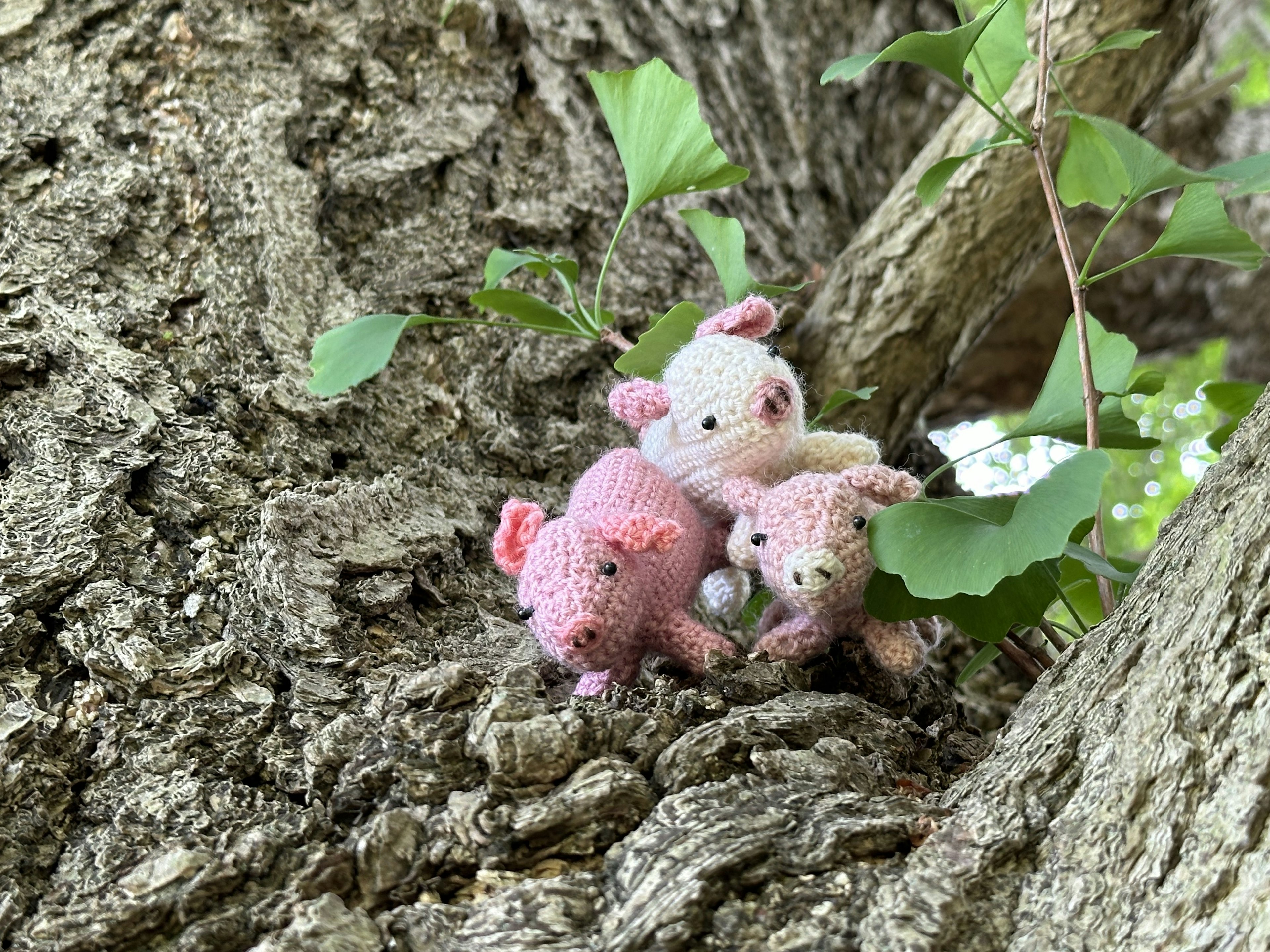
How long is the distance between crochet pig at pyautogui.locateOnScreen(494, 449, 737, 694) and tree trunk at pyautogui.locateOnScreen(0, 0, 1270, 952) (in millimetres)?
40

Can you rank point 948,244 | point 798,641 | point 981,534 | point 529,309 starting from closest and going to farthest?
point 981,534 < point 798,641 < point 529,309 < point 948,244

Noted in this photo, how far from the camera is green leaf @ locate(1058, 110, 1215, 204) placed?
0.79 m

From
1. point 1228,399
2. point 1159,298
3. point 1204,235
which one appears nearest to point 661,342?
point 1204,235

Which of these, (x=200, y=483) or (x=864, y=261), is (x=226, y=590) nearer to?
(x=200, y=483)

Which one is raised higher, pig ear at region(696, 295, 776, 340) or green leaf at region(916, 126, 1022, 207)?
pig ear at region(696, 295, 776, 340)

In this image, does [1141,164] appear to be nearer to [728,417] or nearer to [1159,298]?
[728,417]

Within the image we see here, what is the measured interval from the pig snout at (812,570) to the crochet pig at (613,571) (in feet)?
0.25

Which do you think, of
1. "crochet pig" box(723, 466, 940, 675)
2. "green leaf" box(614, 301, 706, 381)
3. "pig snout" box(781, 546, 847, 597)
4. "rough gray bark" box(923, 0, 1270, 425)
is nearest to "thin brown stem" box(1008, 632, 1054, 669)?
"crochet pig" box(723, 466, 940, 675)

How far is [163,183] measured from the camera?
107 cm

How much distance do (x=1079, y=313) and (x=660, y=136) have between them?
1.21ft

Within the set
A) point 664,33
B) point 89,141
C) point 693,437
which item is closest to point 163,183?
point 89,141

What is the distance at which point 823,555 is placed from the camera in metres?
0.68

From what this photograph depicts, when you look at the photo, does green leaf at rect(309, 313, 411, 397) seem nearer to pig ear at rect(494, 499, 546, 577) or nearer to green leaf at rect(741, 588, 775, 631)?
pig ear at rect(494, 499, 546, 577)

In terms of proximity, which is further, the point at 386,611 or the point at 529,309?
the point at 529,309
